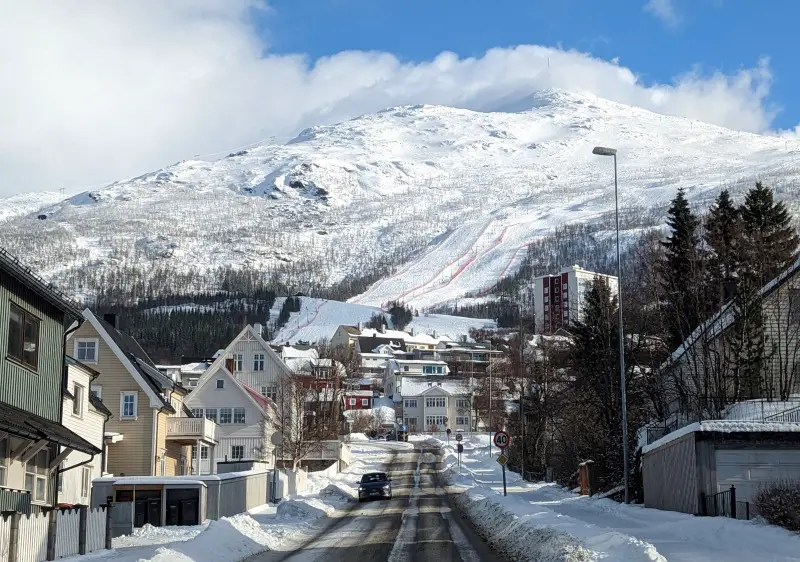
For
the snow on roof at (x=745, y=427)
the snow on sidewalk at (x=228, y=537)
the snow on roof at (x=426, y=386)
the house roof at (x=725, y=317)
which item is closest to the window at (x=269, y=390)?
the snow on sidewalk at (x=228, y=537)

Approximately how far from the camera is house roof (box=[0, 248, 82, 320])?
24188mm

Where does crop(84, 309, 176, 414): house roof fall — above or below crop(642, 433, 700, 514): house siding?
above

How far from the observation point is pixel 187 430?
183 ft

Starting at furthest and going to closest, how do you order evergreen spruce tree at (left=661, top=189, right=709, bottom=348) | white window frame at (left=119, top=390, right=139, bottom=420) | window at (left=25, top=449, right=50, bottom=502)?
white window frame at (left=119, top=390, right=139, bottom=420) < evergreen spruce tree at (left=661, top=189, right=709, bottom=348) < window at (left=25, top=449, right=50, bottom=502)

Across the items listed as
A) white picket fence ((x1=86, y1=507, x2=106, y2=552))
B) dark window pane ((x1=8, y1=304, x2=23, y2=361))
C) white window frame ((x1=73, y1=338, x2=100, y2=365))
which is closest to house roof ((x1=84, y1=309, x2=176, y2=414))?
white window frame ((x1=73, y1=338, x2=100, y2=365))

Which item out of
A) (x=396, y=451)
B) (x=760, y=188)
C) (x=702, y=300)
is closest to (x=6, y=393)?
(x=702, y=300)

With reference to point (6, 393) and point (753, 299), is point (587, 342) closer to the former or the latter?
point (753, 299)

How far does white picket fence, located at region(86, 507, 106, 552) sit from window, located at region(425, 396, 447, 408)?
137m

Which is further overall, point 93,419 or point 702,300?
point 702,300

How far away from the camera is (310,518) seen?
131 ft

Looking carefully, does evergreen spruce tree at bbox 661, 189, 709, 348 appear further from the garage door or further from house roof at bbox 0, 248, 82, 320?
house roof at bbox 0, 248, 82, 320

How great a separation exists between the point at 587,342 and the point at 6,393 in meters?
36.7

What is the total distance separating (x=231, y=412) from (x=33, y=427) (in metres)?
46.2

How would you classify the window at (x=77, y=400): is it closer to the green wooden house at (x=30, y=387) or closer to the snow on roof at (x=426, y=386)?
the green wooden house at (x=30, y=387)
